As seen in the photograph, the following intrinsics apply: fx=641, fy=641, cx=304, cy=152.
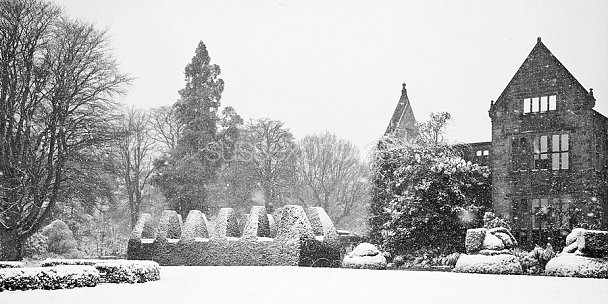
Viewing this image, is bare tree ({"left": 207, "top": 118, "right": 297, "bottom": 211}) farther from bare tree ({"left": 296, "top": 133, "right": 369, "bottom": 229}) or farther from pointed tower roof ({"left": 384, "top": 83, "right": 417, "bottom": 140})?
pointed tower roof ({"left": 384, "top": 83, "right": 417, "bottom": 140})

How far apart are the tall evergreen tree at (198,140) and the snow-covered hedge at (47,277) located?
2497 centimetres

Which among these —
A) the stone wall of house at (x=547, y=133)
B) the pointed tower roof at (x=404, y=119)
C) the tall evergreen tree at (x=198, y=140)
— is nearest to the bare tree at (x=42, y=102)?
the tall evergreen tree at (x=198, y=140)

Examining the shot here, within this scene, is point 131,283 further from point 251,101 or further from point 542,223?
point 251,101

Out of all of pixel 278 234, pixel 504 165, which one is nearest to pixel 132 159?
pixel 278 234

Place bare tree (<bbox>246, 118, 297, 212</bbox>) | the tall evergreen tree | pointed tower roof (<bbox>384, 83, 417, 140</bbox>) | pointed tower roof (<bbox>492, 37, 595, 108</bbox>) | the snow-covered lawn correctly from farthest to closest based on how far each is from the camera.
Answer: bare tree (<bbox>246, 118, 297, 212</bbox>), the tall evergreen tree, pointed tower roof (<bbox>384, 83, 417, 140</bbox>), pointed tower roof (<bbox>492, 37, 595, 108</bbox>), the snow-covered lawn

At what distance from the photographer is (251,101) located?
49.5 m

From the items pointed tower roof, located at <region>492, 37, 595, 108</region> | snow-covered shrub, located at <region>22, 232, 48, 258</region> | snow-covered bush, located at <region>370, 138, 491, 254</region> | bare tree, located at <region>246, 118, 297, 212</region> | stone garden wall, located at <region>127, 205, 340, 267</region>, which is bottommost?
snow-covered shrub, located at <region>22, 232, 48, 258</region>

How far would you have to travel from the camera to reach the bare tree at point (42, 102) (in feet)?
87.3

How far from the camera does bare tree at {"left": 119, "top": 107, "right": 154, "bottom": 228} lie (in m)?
45.7

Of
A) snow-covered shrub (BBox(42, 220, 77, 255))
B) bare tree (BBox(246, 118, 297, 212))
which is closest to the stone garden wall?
snow-covered shrub (BBox(42, 220, 77, 255))

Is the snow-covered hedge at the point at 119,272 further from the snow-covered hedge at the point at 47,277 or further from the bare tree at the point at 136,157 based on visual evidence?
the bare tree at the point at 136,157

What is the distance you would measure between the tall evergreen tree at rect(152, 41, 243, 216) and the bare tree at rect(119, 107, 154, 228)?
3014 millimetres

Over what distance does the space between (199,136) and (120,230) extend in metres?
13.1

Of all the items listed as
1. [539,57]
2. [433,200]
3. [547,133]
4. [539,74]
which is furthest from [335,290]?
[539,57]
